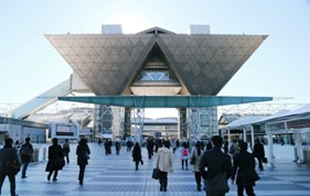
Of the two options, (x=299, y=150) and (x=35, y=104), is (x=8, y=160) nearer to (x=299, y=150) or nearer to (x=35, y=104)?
(x=299, y=150)

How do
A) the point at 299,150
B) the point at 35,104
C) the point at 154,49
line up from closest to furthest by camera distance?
the point at 299,150
the point at 154,49
the point at 35,104

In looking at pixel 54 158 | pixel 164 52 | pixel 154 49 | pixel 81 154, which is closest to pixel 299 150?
pixel 81 154

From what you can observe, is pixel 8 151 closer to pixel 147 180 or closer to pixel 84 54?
pixel 147 180

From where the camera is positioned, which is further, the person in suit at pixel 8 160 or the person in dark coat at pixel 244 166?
the person in suit at pixel 8 160

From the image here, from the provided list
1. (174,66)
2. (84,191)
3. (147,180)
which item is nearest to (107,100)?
(147,180)

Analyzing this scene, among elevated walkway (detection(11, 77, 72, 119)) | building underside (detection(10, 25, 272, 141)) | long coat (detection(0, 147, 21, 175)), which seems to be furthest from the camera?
elevated walkway (detection(11, 77, 72, 119))

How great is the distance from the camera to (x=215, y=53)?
171 feet

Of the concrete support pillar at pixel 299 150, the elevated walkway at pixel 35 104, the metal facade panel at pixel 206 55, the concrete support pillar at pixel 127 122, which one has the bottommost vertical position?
the concrete support pillar at pixel 299 150

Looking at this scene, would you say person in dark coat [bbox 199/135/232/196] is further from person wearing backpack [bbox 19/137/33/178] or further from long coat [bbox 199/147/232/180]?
person wearing backpack [bbox 19/137/33/178]

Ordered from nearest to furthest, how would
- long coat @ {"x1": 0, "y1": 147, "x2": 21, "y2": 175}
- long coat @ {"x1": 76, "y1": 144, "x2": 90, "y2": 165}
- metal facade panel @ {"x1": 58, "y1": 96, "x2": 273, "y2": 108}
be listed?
long coat @ {"x1": 0, "y1": 147, "x2": 21, "y2": 175} < long coat @ {"x1": 76, "y1": 144, "x2": 90, "y2": 165} < metal facade panel @ {"x1": 58, "y1": 96, "x2": 273, "y2": 108}

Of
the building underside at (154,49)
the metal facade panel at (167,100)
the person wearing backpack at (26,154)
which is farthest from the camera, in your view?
the building underside at (154,49)

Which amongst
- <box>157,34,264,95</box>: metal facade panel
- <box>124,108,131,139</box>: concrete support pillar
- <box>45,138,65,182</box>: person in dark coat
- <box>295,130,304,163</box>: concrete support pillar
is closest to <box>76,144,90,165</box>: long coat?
<box>45,138,65,182</box>: person in dark coat

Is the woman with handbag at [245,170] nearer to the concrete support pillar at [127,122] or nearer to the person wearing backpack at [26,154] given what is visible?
the person wearing backpack at [26,154]

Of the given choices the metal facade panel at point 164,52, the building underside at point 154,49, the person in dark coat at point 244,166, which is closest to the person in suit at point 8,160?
the person in dark coat at point 244,166
